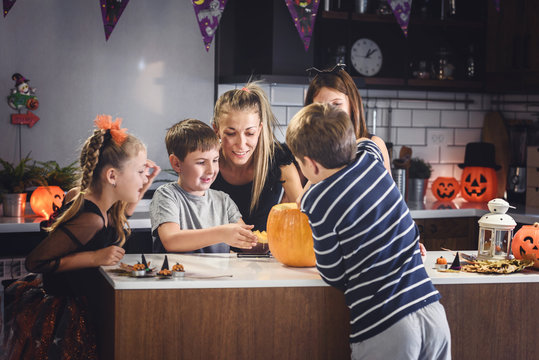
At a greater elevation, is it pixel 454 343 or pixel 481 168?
pixel 481 168

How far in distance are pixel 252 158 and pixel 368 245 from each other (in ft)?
3.36

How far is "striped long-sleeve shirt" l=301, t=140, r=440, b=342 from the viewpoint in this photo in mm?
1745

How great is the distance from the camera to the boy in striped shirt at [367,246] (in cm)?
175

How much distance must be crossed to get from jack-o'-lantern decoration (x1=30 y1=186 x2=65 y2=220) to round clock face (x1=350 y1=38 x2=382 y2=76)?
224cm

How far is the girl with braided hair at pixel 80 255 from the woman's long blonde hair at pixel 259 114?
19.6 inches

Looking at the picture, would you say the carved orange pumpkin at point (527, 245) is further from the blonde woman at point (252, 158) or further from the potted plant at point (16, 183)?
the potted plant at point (16, 183)

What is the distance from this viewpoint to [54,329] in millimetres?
1938

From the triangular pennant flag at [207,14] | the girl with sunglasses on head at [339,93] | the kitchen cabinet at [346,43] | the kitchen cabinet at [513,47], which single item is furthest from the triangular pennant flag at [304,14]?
the kitchen cabinet at [513,47]

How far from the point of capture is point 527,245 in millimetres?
2188

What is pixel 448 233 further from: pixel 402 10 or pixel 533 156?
pixel 402 10

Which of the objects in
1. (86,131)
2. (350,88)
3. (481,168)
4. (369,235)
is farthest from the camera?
(481,168)

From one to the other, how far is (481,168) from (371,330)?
10.6 ft

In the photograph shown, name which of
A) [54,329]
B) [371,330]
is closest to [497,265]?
[371,330]

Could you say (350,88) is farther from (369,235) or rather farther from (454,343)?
(454,343)
